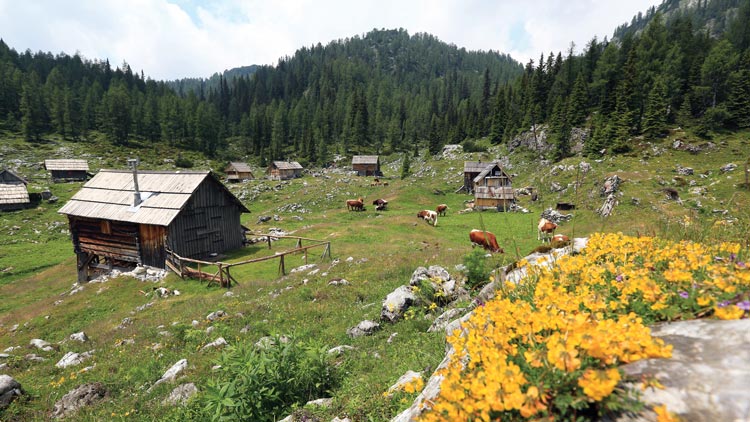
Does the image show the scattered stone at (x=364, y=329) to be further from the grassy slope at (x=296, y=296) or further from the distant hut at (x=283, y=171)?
the distant hut at (x=283, y=171)

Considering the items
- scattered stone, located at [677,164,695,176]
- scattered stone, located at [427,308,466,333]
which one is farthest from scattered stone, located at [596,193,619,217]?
scattered stone, located at [677,164,695,176]

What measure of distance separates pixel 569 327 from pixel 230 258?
26087 millimetres

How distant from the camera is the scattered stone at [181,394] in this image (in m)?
6.99

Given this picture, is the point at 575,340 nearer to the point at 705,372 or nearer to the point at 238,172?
the point at 705,372

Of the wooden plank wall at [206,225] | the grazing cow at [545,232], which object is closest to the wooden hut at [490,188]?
the grazing cow at [545,232]

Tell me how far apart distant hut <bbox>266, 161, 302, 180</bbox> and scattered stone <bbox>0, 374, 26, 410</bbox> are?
86249mm

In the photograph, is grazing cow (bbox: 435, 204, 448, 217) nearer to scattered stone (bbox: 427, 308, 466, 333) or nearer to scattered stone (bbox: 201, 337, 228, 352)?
scattered stone (bbox: 201, 337, 228, 352)

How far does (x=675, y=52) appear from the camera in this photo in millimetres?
68562

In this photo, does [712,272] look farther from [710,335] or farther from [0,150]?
[0,150]

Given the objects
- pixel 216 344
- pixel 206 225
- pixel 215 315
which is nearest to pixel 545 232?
pixel 216 344

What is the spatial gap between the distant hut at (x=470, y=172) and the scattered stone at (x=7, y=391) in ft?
188

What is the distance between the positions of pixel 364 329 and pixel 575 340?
286 inches

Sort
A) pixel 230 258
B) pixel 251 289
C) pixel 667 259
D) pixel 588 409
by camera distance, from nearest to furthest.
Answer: pixel 588 409 → pixel 667 259 → pixel 251 289 → pixel 230 258

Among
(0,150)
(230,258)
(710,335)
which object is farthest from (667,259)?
(0,150)
